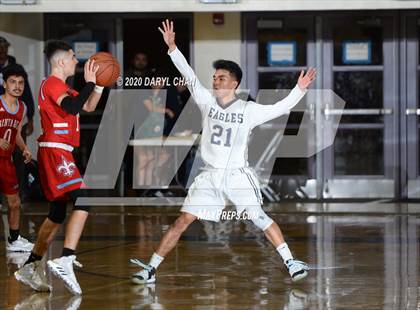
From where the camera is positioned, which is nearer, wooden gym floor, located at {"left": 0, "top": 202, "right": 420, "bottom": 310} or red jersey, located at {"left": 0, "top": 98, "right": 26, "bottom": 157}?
wooden gym floor, located at {"left": 0, "top": 202, "right": 420, "bottom": 310}

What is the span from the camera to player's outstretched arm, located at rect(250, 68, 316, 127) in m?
9.06

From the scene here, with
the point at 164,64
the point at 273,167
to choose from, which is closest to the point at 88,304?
the point at 273,167

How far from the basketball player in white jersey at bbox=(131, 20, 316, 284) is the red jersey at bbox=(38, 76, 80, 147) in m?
1.08

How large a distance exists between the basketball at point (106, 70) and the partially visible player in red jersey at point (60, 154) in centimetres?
20

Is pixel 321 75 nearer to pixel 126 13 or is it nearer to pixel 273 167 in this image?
pixel 273 167

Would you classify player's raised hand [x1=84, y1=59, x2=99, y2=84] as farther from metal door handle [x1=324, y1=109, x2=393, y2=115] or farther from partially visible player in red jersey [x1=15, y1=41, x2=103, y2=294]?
metal door handle [x1=324, y1=109, x2=393, y2=115]

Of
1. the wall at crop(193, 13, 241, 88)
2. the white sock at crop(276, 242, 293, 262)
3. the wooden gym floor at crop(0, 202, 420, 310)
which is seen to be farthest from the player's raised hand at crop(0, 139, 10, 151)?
the wall at crop(193, 13, 241, 88)

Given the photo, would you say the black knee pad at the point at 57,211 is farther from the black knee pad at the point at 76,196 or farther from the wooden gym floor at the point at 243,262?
the wooden gym floor at the point at 243,262

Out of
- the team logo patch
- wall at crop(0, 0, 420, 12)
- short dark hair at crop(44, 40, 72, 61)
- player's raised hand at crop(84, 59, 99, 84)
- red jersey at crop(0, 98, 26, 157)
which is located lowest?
the team logo patch

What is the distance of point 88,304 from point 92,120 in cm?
771

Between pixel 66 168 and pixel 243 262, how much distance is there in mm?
2290

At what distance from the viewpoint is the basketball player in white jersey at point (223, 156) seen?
359 inches

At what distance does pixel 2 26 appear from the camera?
599 inches

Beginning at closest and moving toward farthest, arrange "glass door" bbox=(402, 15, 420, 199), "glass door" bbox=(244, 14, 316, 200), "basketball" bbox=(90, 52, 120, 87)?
"basketball" bbox=(90, 52, 120, 87), "glass door" bbox=(402, 15, 420, 199), "glass door" bbox=(244, 14, 316, 200)
